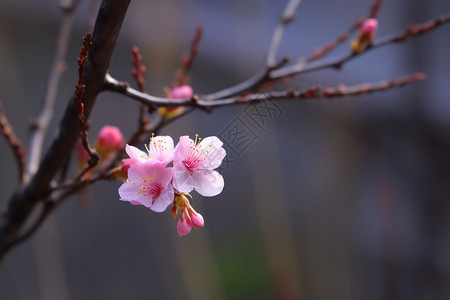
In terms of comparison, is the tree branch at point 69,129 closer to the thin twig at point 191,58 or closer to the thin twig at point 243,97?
the thin twig at point 243,97

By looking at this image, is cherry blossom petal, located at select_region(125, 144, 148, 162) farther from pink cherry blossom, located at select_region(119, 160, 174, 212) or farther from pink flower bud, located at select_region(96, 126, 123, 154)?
pink flower bud, located at select_region(96, 126, 123, 154)

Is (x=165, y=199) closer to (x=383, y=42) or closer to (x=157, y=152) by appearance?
(x=157, y=152)

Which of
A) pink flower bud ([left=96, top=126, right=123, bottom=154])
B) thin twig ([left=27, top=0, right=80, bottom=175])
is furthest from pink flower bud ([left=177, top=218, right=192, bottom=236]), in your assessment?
thin twig ([left=27, top=0, right=80, bottom=175])

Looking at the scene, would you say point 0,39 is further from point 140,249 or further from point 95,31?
point 95,31

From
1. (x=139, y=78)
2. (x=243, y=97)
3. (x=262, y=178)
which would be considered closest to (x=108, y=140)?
(x=139, y=78)

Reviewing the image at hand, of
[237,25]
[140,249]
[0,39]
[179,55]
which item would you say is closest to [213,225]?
[140,249]

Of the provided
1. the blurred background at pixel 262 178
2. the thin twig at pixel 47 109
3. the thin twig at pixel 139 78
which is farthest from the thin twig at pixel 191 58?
the blurred background at pixel 262 178
